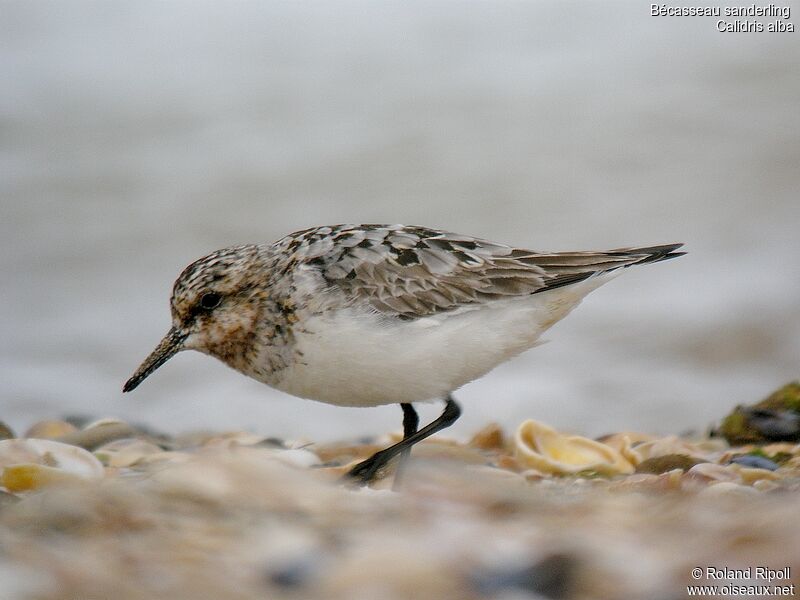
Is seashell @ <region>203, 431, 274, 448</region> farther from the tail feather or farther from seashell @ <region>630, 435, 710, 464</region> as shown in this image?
seashell @ <region>630, 435, 710, 464</region>

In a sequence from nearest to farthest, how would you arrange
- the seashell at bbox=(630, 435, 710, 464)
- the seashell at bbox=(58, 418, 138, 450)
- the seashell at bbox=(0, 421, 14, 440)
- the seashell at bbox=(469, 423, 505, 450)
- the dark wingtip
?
the dark wingtip < the seashell at bbox=(630, 435, 710, 464) < the seashell at bbox=(58, 418, 138, 450) < the seashell at bbox=(0, 421, 14, 440) < the seashell at bbox=(469, 423, 505, 450)

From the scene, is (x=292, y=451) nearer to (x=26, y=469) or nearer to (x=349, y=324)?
(x=349, y=324)

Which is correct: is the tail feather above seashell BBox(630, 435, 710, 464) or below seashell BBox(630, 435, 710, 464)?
above

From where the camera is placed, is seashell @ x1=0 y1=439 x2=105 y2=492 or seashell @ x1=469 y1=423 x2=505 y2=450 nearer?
seashell @ x1=0 y1=439 x2=105 y2=492

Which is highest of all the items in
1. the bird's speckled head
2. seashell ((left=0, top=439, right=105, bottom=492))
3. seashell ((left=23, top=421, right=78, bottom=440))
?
the bird's speckled head

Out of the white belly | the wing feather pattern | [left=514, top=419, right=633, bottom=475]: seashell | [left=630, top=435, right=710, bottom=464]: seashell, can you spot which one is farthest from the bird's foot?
[left=630, top=435, right=710, bottom=464]: seashell

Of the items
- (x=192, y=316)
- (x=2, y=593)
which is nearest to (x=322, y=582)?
(x=2, y=593)

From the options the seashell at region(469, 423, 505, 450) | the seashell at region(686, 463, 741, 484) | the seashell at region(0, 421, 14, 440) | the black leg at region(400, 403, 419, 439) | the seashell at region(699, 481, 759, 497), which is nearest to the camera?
the seashell at region(699, 481, 759, 497)

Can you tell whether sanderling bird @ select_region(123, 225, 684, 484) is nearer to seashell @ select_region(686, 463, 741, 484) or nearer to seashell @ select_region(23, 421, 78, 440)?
seashell @ select_region(686, 463, 741, 484)
